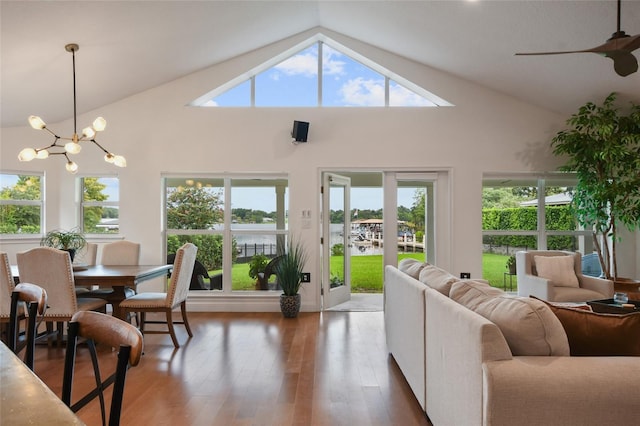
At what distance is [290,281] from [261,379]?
2.13 meters

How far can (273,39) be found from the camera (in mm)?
5391

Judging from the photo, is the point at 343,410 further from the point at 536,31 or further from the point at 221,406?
the point at 536,31

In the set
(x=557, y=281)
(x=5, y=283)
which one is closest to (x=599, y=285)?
(x=557, y=281)

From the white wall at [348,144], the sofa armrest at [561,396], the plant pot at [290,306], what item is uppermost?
the white wall at [348,144]

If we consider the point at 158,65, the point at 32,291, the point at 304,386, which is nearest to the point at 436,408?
the point at 304,386

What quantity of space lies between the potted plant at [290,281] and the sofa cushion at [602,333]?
12.0ft

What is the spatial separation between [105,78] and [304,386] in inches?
171

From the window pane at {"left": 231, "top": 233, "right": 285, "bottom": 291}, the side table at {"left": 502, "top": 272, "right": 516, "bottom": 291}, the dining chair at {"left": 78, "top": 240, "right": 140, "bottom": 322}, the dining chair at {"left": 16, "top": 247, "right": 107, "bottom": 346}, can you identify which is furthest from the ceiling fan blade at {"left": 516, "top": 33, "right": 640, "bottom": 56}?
the dining chair at {"left": 78, "top": 240, "right": 140, "bottom": 322}

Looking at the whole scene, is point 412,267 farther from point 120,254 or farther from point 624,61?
point 120,254

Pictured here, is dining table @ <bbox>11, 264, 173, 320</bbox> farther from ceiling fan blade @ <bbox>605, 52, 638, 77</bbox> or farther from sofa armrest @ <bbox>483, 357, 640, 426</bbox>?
ceiling fan blade @ <bbox>605, 52, 638, 77</bbox>

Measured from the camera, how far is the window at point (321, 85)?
18.3 feet

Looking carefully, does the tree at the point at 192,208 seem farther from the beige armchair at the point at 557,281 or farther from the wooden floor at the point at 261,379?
the beige armchair at the point at 557,281

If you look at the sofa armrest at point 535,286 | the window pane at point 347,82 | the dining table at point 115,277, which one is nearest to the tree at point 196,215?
the dining table at point 115,277

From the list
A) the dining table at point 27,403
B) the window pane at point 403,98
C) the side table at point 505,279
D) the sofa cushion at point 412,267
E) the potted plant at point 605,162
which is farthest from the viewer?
the side table at point 505,279
